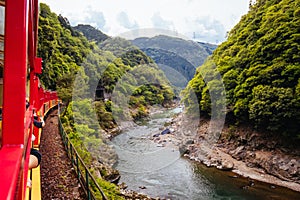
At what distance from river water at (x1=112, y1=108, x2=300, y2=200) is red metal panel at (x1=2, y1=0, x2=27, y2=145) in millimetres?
10605

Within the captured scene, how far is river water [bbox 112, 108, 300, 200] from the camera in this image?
11.1 metres

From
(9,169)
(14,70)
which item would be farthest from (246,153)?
(9,169)

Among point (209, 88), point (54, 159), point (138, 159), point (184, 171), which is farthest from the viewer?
point (209, 88)

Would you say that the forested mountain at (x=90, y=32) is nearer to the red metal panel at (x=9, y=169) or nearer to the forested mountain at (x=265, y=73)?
the forested mountain at (x=265, y=73)

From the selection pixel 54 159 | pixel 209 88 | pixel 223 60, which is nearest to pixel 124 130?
pixel 209 88

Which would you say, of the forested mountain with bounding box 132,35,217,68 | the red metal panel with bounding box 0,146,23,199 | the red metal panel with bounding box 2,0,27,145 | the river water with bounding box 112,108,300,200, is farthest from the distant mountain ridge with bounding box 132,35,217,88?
the red metal panel with bounding box 0,146,23,199

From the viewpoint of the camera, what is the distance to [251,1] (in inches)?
971

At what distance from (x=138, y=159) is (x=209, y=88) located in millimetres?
8220

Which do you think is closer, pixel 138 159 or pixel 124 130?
pixel 138 159

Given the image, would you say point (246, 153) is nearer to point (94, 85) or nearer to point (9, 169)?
point (9, 169)

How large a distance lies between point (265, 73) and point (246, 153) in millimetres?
5240

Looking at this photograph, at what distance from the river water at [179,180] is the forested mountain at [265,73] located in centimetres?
412

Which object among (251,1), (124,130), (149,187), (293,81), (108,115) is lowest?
(149,187)

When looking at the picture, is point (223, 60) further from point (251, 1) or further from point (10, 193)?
point (10, 193)
